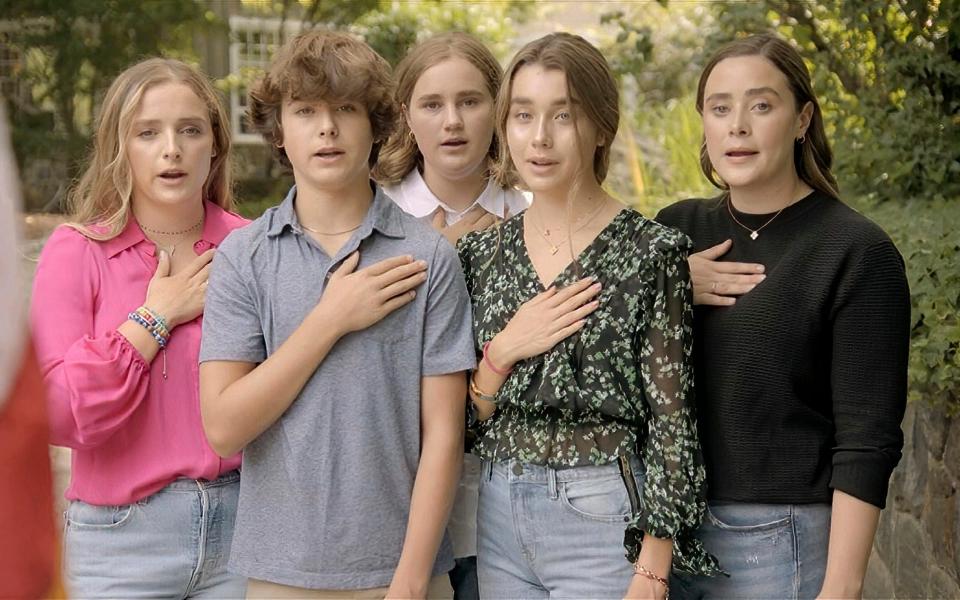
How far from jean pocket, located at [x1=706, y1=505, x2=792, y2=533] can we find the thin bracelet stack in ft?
3.89

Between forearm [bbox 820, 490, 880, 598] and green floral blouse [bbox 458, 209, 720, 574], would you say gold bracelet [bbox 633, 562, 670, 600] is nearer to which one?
green floral blouse [bbox 458, 209, 720, 574]

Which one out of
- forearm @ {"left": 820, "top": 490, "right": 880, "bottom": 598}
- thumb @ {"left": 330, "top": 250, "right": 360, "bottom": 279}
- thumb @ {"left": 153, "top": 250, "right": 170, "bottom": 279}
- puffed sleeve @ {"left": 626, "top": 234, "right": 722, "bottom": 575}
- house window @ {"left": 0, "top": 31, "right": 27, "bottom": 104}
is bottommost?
forearm @ {"left": 820, "top": 490, "right": 880, "bottom": 598}

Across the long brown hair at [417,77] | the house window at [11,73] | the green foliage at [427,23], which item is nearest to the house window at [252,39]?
the green foliage at [427,23]

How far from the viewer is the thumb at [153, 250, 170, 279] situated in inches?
105

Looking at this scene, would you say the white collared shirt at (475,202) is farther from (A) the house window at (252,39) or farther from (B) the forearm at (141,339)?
(A) the house window at (252,39)

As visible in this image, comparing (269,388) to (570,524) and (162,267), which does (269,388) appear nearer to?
(162,267)

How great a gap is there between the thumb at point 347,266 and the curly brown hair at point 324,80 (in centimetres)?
28

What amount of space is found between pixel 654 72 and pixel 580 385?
349 inches

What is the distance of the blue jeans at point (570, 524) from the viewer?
8.00 ft

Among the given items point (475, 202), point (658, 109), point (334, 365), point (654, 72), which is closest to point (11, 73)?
point (658, 109)

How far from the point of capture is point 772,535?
2.44 meters

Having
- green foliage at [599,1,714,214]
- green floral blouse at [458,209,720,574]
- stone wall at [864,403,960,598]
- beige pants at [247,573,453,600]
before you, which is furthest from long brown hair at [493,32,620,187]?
green foliage at [599,1,714,214]

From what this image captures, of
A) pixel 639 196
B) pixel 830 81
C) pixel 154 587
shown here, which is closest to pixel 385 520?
pixel 154 587

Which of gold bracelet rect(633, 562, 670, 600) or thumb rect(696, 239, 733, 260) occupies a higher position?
thumb rect(696, 239, 733, 260)
